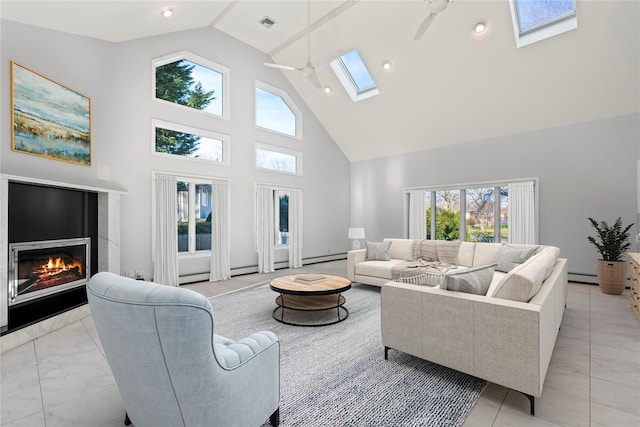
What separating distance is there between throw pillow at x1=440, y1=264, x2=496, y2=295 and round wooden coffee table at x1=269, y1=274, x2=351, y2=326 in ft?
4.59

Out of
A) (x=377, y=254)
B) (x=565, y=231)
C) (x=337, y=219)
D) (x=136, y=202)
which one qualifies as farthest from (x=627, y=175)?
(x=136, y=202)

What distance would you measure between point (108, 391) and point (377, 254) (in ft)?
13.3

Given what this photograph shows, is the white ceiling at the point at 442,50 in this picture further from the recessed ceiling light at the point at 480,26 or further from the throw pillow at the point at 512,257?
the throw pillow at the point at 512,257

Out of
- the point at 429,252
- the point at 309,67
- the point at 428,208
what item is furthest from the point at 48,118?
the point at 428,208

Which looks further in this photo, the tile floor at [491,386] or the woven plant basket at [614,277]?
the woven plant basket at [614,277]

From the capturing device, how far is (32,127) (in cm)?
322

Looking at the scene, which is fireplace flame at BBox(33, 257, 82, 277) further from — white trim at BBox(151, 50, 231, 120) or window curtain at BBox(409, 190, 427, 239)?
window curtain at BBox(409, 190, 427, 239)

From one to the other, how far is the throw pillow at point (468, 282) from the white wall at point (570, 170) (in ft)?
14.2

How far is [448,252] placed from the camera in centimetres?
492

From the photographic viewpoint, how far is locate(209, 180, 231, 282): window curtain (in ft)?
18.4

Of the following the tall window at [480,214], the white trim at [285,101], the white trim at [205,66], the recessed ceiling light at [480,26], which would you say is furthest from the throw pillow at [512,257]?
the white trim at [205,66]

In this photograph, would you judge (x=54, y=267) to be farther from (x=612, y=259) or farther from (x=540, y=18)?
(x=612, y=259)

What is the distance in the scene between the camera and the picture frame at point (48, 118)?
3.08 m

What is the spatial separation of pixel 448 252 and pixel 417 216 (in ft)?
7.99
